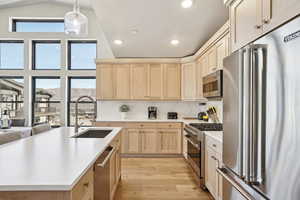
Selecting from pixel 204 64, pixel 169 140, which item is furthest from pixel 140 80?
pixel 204 64

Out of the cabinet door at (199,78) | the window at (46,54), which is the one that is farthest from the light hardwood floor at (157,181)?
the window at (46,54)

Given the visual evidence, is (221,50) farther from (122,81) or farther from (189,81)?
(122,81)

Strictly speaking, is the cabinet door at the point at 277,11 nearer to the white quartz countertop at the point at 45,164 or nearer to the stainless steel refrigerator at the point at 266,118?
the stainless steel refrigerator at the point at 266,118

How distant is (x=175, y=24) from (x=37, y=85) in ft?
13.9

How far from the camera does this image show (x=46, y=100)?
5.92 metres

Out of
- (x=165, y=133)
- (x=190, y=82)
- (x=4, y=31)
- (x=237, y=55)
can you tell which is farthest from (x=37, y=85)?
(x=237, y=55)

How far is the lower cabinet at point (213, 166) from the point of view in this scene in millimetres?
2469

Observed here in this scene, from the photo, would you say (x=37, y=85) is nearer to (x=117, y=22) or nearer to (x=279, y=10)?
(x=117, y=22)

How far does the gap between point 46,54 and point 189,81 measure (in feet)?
13.0

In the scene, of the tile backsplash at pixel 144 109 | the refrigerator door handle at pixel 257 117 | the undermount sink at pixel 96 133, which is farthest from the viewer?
the tile backsplash at pixel 144 109

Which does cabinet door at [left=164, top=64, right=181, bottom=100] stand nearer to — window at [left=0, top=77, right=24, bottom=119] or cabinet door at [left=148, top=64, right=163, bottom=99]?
cabinet door at [left=148, top=64, right=163, bottom=99]

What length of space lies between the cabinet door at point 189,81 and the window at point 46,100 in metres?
3.39

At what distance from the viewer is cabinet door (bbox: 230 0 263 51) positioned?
5.11 ft

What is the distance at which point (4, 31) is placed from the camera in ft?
18.8
